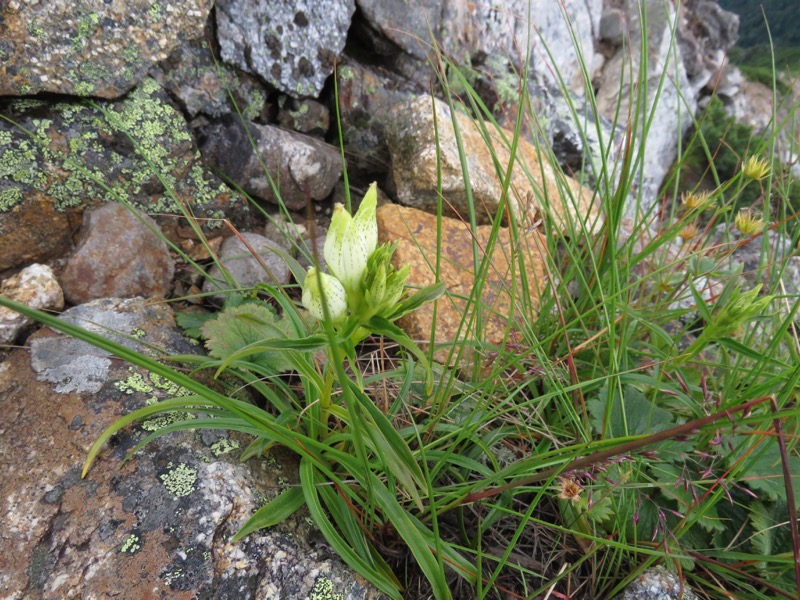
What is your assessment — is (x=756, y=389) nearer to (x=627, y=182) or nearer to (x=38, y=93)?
(x=627, y=182)

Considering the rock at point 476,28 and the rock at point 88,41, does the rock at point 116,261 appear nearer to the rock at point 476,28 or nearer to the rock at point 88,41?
the rock at point 88,41

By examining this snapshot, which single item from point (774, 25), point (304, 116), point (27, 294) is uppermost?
point (774, 25)

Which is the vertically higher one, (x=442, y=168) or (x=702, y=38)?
(x=702, y=38)

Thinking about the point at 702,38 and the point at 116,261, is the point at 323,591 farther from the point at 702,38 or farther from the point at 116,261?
the point at 702,38

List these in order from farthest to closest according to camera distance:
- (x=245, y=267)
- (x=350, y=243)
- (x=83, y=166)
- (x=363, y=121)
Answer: (x=363, y=121), (x=245, y=267), (x=83, y=166), (x=350, y=243)

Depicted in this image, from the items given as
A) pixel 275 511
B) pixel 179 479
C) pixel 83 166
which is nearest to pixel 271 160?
pixel 83 166
